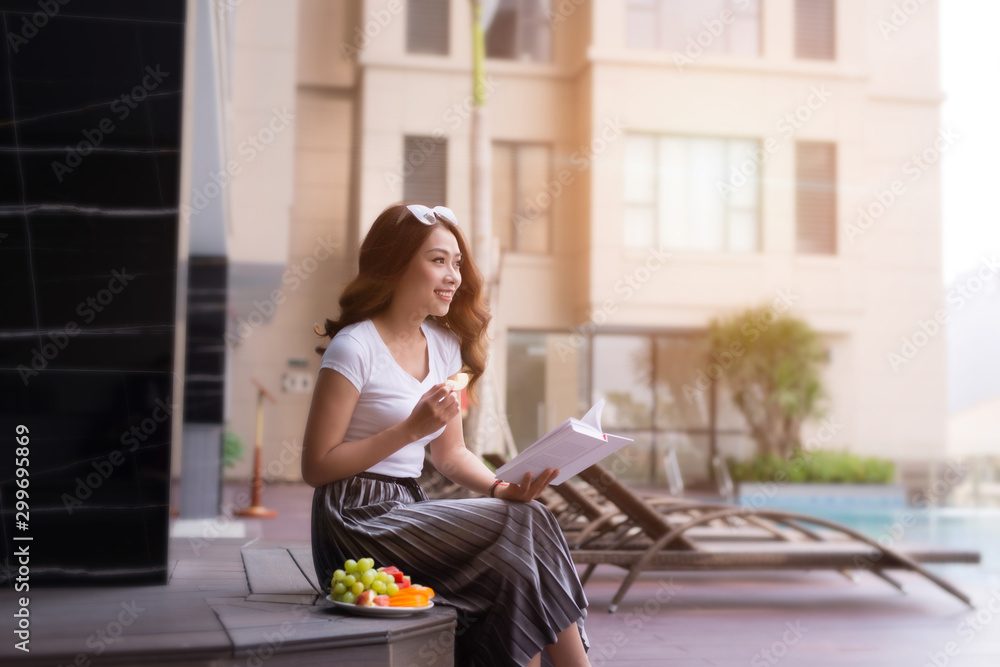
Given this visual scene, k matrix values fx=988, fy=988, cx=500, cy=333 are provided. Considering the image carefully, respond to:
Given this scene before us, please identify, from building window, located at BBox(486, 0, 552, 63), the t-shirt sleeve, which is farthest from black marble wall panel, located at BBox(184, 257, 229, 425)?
building window, located at BBox(486, 0, 552, 63)

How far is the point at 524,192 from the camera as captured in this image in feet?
43.8

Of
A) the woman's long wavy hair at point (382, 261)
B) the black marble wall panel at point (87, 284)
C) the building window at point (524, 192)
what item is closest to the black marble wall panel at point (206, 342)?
the black marble wall panel at point (87, 284)

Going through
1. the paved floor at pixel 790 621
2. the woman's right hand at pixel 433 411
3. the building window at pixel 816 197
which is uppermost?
the building window at pixel 816 197

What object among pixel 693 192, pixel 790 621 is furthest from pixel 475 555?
pixel 693 192

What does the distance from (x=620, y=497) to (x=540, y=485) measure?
2.10 m

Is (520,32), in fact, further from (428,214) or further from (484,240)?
(428,214)

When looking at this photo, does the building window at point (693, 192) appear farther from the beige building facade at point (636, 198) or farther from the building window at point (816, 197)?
the building window at point (816, 197)

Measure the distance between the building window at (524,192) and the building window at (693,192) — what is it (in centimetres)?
111

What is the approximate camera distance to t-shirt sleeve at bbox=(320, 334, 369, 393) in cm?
205

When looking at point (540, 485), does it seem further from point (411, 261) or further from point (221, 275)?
point (221, 275)

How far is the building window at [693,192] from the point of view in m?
13.3

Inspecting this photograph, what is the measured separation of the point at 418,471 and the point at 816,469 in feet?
36.2

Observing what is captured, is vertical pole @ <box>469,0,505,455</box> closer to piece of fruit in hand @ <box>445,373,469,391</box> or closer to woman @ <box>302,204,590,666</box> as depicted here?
woman @ <box>302,204,590,666</box>

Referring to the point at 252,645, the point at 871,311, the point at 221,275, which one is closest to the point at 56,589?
the point at 252,645
